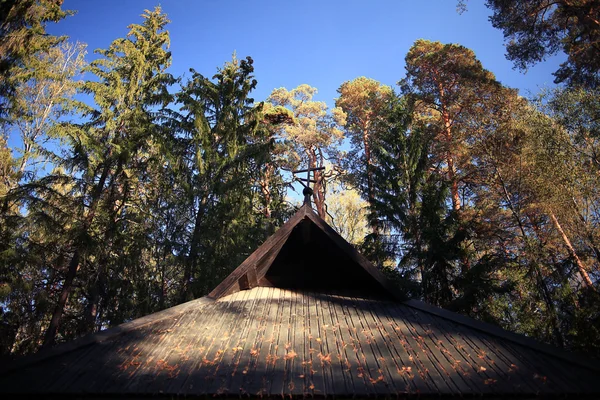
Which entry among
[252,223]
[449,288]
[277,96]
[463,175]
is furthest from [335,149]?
[449,288]

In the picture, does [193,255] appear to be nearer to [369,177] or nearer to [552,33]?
[369,177]

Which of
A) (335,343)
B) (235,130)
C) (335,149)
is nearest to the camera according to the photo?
(335,343)

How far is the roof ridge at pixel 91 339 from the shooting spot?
3.91 metres

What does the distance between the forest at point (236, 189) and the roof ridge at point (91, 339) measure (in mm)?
7046

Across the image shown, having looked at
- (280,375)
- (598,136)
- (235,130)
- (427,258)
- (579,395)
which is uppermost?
(235,130)

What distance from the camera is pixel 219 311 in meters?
5.57

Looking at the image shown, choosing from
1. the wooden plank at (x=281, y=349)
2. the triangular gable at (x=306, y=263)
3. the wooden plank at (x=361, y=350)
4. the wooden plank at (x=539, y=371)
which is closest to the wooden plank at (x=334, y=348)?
the wooden plank at (x=361, y=350)

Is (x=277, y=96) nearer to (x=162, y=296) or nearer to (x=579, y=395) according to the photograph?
(x=162, y=296)

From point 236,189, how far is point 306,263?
26.8ft

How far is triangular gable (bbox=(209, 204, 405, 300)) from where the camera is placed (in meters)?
6.29

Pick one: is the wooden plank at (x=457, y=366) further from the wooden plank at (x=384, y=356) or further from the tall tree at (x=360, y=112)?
the tall tree at (x=360, y=112)

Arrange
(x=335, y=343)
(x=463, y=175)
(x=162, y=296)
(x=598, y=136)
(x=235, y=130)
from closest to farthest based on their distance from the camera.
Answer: (x=335, y=343), (x=598, y=136), (x=162, y=296), (x=235, y=130), (x=463, y=175)

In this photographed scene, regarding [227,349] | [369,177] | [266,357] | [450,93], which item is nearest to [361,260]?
[266,357]

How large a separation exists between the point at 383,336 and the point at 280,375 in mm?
1709
